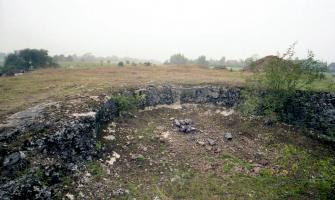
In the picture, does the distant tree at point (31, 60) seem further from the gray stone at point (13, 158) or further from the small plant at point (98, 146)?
the gray stone at point (13, 158)

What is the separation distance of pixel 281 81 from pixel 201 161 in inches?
387

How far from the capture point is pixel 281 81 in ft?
69.1

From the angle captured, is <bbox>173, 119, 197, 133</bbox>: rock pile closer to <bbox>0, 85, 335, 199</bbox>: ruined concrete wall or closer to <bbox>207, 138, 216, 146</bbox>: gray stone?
<bbox>207, 138, 216, 146</bbox>: gray stone

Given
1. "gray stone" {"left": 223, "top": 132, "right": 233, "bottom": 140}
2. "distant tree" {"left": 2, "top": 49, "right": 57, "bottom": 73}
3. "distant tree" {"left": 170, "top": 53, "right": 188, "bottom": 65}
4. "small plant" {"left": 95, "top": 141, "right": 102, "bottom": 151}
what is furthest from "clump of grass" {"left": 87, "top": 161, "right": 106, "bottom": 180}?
"distant tree" {"left": 170, "top": 53, "right": 188, "bottom": 65}

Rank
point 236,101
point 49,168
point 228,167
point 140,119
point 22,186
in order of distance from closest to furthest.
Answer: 1. point 22,186
2. point 49,168
3. point 228,167
4. point 140,119
5. point 236,101

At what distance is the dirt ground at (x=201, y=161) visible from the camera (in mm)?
13828

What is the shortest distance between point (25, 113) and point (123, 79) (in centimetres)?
1114

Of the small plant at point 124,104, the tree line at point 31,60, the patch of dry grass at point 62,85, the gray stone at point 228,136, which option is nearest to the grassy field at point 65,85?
the patch of dry grass at point 62,85

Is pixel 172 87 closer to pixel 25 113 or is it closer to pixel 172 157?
pixel 172 157

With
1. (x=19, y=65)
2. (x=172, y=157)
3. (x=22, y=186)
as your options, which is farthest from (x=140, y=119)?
(x=19, y=65)

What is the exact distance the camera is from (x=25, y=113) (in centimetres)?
1511

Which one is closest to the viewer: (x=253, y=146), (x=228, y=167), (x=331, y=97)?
(x=228, y=167)

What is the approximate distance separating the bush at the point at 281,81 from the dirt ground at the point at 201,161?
133 centimetres

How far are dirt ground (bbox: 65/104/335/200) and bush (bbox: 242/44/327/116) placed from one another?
1.33m
